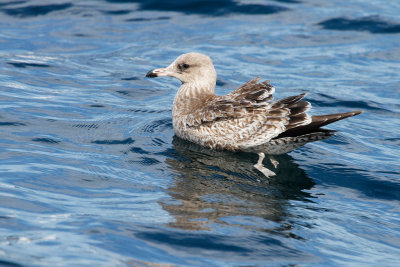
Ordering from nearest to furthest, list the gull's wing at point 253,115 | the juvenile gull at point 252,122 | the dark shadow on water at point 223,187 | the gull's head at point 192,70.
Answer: the dark shadow on water at point 223,187
the juvenile gull at point 252,122
the gull's wing at point 253,115
the gull's head at point 192,70

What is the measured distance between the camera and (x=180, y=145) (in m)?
9.02

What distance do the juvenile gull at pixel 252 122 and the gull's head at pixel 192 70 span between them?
0.25 m

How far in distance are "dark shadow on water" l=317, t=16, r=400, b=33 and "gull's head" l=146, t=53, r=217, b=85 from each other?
299 inches

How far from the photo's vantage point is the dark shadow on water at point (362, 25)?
1606cm

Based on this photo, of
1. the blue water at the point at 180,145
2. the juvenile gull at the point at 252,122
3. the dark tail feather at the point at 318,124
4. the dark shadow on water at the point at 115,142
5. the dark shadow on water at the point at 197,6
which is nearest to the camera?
the blue water at the point at 180,145

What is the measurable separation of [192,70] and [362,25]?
8223mm

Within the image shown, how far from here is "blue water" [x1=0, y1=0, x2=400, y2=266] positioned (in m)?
5.86

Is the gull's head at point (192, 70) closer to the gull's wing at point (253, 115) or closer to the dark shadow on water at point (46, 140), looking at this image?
the gull's wing at point (253, 115)

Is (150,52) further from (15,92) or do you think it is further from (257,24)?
(15,92)

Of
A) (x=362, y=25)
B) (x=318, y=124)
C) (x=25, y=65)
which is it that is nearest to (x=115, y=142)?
(x=318, y=124)

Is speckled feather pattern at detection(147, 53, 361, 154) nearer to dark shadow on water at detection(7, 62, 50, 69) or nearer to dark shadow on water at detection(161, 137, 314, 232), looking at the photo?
dark shadow on water at detection(161, 137, 314, 232)

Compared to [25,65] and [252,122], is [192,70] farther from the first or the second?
[25,65]

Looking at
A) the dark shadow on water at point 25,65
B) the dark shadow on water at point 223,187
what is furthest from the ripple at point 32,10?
the dark shadow on water at point 223,187

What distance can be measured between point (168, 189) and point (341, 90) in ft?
21.4
